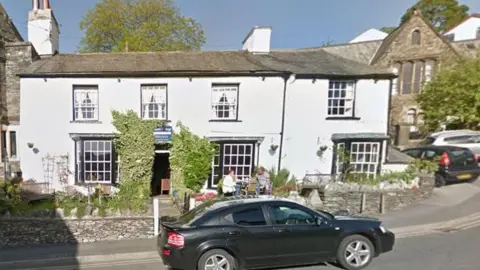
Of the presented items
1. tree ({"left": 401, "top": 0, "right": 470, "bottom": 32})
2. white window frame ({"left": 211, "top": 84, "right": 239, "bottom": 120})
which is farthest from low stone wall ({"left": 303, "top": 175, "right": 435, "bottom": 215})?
tree ({"left": 401, "top": 0, "right": 470, "bottom": 32})

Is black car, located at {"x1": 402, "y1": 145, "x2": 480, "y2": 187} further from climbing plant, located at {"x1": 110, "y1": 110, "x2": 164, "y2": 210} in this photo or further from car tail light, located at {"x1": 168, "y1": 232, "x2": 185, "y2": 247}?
climbing plant, located at {"x1": 110, "y1": 110, "x2": 164, "y2": 210}

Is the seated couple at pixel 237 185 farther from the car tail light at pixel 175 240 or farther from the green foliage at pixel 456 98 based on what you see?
the green foliage at pixel 456 98

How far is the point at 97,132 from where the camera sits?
12734 mm

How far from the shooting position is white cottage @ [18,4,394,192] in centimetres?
1265

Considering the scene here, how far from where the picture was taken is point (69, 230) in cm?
806

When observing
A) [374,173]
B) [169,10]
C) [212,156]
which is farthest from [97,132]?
[169,10]

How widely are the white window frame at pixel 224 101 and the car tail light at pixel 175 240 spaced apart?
8054 mm

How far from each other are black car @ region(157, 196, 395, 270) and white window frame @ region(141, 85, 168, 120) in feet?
25.8

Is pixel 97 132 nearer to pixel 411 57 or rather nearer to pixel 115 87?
pixel 115 87

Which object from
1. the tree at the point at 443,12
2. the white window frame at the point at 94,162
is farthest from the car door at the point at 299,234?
the tree at the point at 443,12

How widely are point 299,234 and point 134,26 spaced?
28081mm

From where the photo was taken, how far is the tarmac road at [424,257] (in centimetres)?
560

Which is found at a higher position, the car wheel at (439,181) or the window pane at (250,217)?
the window pane at (250,217)

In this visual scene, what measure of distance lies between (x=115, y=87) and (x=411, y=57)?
984 inches
